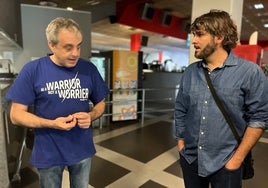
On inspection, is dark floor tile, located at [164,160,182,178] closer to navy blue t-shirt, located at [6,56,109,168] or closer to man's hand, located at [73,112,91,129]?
navy blue t-shirt, located at [6,56,109,168]

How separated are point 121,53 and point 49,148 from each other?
13.6ft

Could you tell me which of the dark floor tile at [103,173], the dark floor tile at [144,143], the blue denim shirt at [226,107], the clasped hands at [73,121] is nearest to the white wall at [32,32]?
the dark floor tile at [144,143]

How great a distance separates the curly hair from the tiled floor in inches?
70.9

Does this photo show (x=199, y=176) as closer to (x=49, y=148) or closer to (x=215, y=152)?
(x=215, y=152)

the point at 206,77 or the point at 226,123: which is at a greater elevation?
the point at 206,77

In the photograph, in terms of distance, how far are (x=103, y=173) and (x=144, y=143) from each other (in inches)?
49.2

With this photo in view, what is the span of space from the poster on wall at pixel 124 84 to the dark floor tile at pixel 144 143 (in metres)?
0.67

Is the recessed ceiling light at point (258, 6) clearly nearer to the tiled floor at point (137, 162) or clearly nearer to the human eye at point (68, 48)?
the tiled floor at point (137, 162)

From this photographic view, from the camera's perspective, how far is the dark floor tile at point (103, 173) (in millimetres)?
2551

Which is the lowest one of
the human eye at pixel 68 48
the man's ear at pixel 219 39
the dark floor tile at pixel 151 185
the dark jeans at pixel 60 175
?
the dark floor tile at pixel 151 185

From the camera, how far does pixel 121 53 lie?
514 cm

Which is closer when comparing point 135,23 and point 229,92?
point 229,92

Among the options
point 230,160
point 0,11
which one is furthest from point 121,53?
point 230,160

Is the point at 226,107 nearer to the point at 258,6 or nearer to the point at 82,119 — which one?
the point at 82,119
